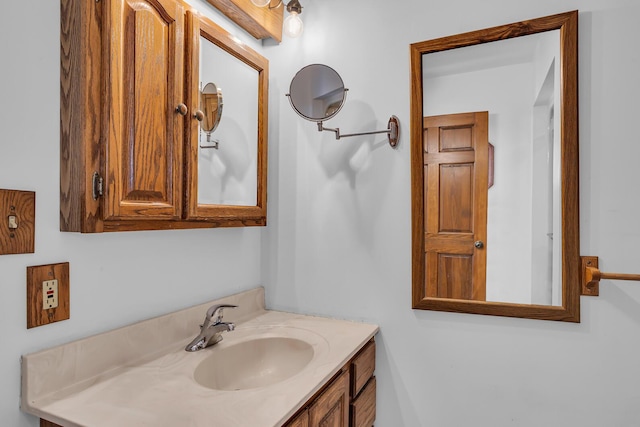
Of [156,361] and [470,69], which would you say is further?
[470,69]

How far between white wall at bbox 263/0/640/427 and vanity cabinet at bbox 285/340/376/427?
0.32 ft

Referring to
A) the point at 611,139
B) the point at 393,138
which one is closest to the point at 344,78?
the point at 393,138

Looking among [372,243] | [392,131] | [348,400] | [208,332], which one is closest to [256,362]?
[208,332]

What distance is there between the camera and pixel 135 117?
39.9 inches

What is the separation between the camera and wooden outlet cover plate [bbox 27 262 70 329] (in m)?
0.93

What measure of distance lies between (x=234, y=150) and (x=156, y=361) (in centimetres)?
78

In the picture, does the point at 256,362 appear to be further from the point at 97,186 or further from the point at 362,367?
the point at 97,186

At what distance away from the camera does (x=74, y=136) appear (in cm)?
95

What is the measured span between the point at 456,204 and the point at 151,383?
3.90 feet

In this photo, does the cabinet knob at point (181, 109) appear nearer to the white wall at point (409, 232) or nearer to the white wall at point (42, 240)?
the white wall at point (42, 240)

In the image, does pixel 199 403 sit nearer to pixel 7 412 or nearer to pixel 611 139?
pixel 7 412

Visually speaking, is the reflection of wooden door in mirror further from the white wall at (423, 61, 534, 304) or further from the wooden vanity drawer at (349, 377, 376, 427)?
the wooden vanity drawer at (349, 377, 376, 427)

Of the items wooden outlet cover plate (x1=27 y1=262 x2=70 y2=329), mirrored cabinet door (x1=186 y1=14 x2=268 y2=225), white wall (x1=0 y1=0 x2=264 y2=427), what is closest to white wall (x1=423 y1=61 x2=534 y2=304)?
mirrored cabinet door (x1=186 y1=14 x2=268 y2=225)

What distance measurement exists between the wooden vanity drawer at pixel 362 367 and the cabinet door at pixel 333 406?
0.21 ft
